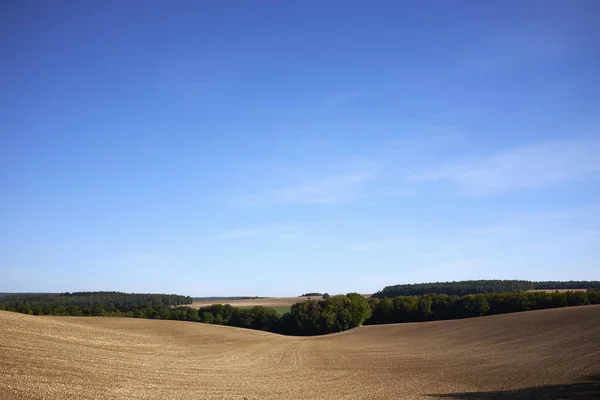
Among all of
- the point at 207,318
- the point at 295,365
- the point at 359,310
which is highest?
the point at 359,310

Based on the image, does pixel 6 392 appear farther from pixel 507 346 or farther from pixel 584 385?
pixel 507 346

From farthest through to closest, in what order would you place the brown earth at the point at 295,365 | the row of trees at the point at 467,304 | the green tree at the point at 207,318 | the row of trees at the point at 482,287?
the row of trees at the point at 482,287 < the green tree at the point at 207,318 < the row of trees at the point at 467,304 < the brown earth at the point at 295,365

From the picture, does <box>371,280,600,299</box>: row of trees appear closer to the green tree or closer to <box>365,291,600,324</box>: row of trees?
<box>365,291,600,324</box>: row of trees

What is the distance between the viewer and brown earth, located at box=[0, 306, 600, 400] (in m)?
25.0

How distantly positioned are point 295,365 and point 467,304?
221 ft

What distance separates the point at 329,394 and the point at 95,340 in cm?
2303

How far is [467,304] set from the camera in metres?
97.3

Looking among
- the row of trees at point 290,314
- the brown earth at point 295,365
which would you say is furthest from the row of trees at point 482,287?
the brown earth at point 295,365

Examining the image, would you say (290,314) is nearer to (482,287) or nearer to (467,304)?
(467,304)

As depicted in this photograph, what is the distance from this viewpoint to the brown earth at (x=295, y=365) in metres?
25.0

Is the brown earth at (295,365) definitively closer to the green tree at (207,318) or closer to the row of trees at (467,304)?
the row of trees at (467,304)

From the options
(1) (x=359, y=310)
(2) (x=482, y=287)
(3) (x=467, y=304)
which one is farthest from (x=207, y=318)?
(2) (x=482, y=287)

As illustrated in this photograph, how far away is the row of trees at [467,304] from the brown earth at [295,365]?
33.3 metres

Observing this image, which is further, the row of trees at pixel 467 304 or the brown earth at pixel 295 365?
the row of trees at pixel 467 304
